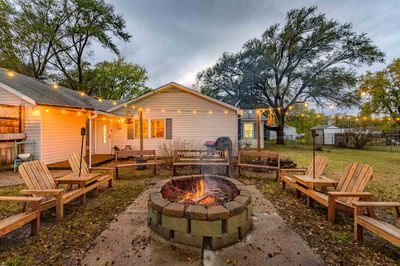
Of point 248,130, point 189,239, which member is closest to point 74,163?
point 189,239

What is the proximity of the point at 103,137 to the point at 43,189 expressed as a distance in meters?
7.76

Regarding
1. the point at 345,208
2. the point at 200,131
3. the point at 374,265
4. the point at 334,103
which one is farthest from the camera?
the point at 334,103

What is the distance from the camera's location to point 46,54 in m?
16.3

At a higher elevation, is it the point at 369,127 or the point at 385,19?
the point at 385,19

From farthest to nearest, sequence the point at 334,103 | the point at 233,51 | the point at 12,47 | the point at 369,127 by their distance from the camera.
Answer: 1. the point at 233,51
2. the point at 334,103
3. the point at 369,127
4. the point at 12,47

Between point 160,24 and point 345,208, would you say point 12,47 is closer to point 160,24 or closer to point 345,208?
point 160,24

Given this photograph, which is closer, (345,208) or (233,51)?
(345,208)

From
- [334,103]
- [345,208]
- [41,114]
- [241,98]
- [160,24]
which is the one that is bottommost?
[345,208]

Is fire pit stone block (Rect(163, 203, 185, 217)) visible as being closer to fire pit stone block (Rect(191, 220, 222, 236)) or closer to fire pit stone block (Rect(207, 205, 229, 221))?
fire pit stone block (Rect(191, 220, 222, 236))

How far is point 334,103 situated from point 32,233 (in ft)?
71.4

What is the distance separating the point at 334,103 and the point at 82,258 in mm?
21303

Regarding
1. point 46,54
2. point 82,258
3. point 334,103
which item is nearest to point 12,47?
point 46,54

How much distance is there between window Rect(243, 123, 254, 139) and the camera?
660 inches

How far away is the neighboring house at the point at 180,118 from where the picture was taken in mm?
10273
